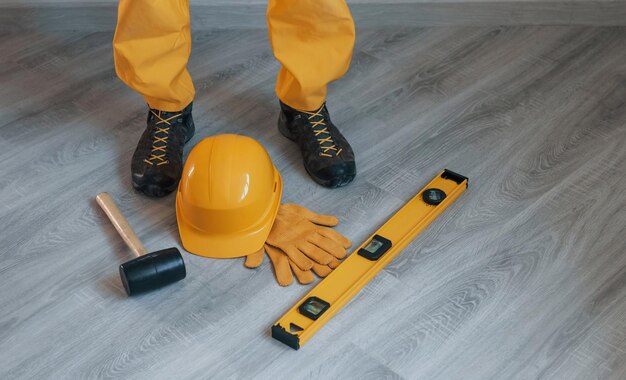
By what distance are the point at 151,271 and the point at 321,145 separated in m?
0.62

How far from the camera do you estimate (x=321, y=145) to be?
91.4 inches

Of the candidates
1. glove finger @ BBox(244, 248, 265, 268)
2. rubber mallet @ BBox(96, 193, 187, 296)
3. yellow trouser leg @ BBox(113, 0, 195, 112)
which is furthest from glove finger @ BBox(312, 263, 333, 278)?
yellow trouser leg @ BBox(113, 0, 195, 112)

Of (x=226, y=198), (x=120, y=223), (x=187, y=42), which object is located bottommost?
(x=120, y=223)

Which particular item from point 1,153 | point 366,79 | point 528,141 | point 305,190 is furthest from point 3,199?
point 528,141

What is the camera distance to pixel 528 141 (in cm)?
247

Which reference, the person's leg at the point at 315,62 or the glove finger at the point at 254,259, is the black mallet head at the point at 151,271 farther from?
the person's leg at the point at 315,62

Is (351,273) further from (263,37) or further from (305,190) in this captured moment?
(263,37)

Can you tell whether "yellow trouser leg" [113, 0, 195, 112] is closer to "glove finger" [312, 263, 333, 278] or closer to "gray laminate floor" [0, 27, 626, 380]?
"gray laminate floor" [0, 27, 626, 380]

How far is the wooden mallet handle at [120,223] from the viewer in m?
2.02

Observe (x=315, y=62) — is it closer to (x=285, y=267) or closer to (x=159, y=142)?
(x=159, y=142)

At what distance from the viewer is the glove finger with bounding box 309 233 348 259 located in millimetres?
2051

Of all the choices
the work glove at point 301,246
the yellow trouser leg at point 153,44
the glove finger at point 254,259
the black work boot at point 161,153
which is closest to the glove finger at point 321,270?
the work glove at point 301,246

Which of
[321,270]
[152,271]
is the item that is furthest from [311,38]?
[152,271]

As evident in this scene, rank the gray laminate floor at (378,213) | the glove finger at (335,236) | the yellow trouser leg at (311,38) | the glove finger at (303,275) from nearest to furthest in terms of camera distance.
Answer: the gray laminate floor at (378,213) → the glove finger at (303,275) → the glove finger at (335,236) → the yellow trouser leg at (311,38)
